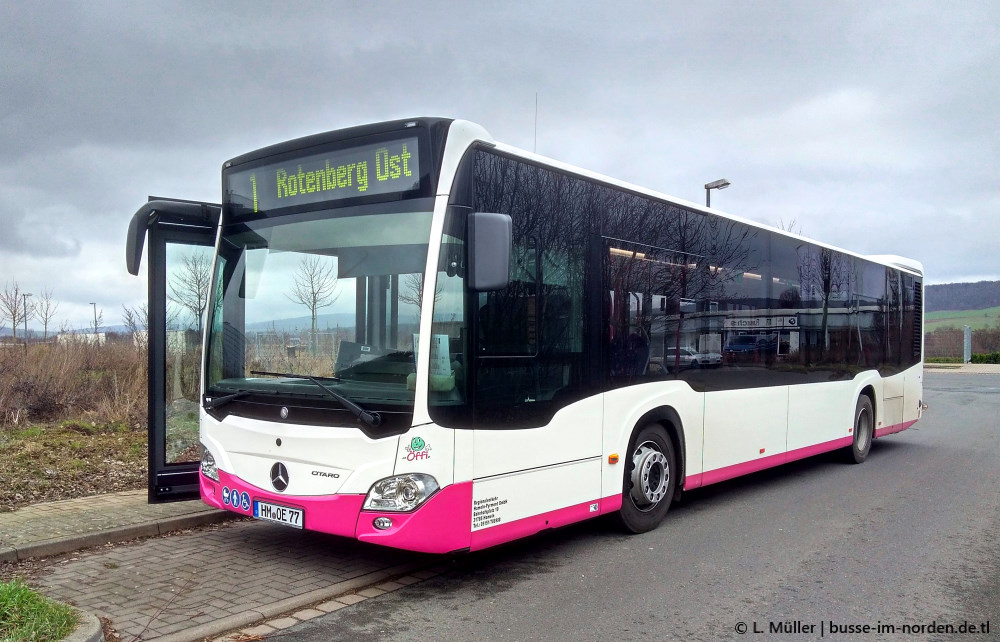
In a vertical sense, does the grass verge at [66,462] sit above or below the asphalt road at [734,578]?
above

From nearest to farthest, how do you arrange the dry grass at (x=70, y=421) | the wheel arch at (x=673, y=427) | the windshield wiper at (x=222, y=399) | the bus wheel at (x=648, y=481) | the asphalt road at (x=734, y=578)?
the asphalt road at (x=734, y=578)
the windshield wiper at (x=222, y=399)
the bus wheel at (x=648, y=481)
the wheel arch at (x=673, y=427)
the dry grass at (x=70, y=421)

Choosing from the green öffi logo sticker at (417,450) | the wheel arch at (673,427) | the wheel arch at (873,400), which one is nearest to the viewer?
the green öffi logo sticker at (417,450)

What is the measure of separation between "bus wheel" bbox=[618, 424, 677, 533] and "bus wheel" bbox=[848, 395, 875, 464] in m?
5.52

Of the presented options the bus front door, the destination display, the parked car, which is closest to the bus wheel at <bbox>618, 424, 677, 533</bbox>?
the parked car

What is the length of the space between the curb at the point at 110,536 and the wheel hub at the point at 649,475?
3758 millimetres

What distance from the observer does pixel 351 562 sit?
6195 millimetres

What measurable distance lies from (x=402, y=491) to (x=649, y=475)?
290cm

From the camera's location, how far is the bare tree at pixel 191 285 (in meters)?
7.49

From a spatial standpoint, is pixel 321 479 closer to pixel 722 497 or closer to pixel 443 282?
pixel 443 282

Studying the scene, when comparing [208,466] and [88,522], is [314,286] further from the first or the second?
[88,522]

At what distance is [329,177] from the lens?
18.7 ft

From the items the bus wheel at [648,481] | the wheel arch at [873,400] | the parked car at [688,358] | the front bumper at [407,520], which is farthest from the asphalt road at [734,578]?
the wheel arch at [873,400]

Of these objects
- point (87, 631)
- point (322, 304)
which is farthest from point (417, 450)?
point (87, 631)

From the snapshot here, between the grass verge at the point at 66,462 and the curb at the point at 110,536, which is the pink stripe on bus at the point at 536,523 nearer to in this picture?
the curb at the point at 110,536
